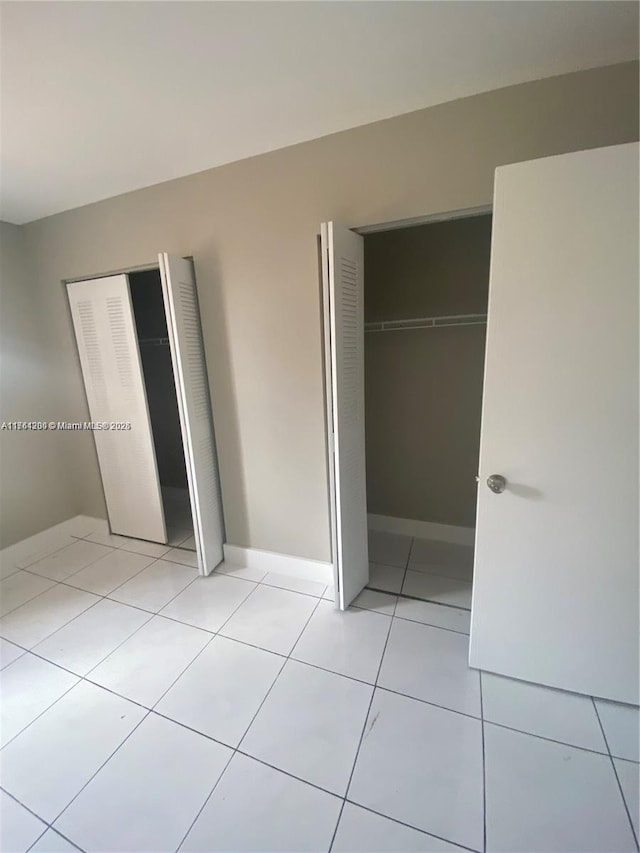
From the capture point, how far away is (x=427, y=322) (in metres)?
2.44

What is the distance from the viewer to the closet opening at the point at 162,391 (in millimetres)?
3350

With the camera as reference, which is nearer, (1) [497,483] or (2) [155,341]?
(1) [497,483]

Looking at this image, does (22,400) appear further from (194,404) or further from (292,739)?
(292,739)

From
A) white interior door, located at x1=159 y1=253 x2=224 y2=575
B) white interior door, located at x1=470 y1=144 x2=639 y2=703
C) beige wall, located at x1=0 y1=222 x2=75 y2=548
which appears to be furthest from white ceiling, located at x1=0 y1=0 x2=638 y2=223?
beige wall, located at x1=0 y1=222 x2=75 y2=548

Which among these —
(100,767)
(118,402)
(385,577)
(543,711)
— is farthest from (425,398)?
(100,767)

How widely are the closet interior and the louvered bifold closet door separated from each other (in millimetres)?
1713

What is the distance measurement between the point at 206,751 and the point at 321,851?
0.53m

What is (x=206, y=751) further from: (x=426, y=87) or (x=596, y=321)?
(x=426, y=87)

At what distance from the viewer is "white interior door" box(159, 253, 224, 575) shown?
203cm

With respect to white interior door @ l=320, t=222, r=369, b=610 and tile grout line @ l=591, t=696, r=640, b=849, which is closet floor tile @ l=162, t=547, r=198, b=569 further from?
tile grout line @ l=591, t=696, r=640, b=849

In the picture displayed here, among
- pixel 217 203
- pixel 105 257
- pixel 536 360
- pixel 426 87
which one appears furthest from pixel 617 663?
pixel 105 257

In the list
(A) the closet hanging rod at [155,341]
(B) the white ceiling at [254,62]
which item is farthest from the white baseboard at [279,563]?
(B) the white ceiling at [254,62]

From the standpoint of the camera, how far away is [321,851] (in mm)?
1062

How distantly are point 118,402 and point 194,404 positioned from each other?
87 centimetres
